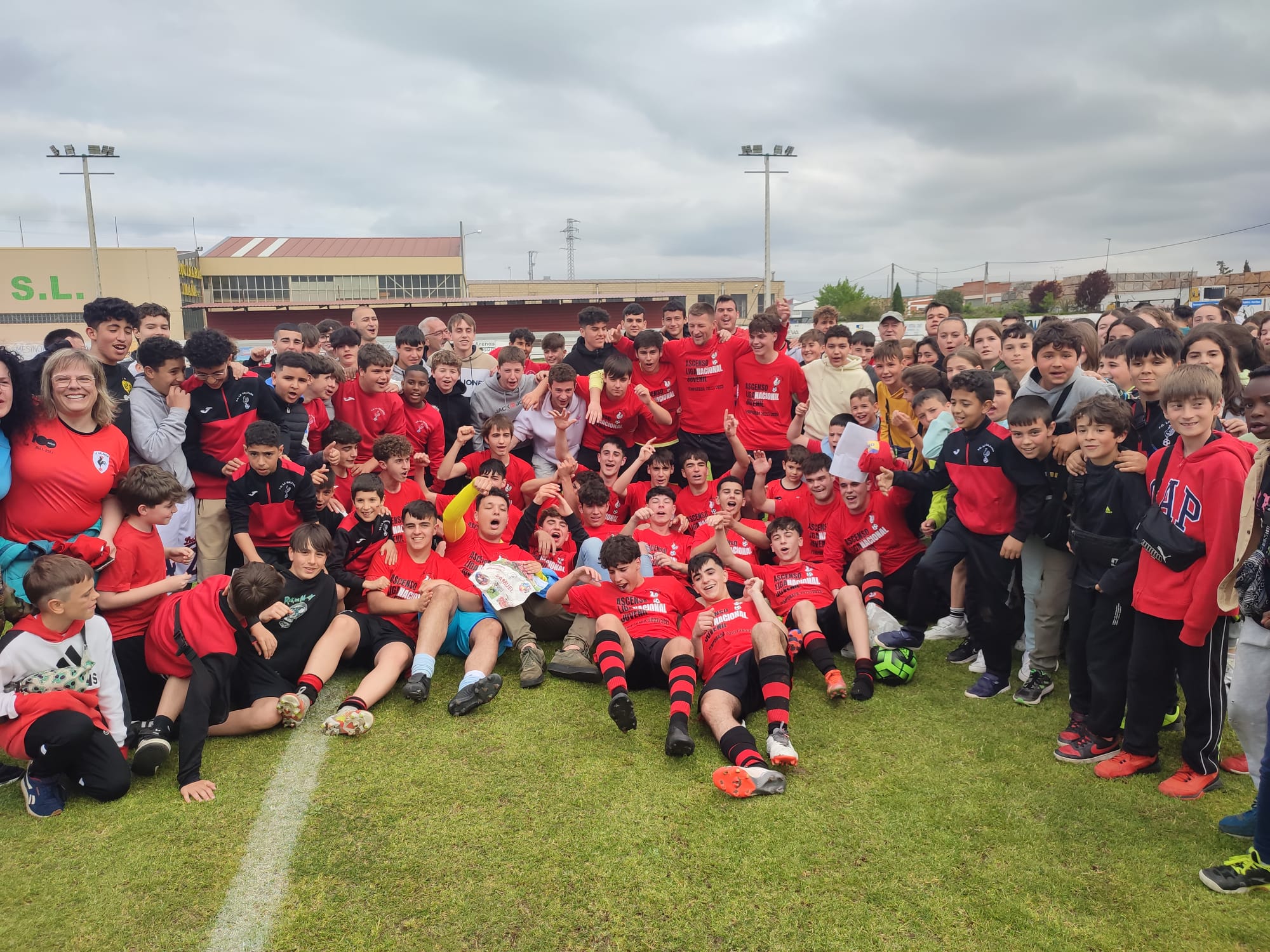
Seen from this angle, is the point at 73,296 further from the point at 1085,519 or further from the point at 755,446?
the point at 1085,519

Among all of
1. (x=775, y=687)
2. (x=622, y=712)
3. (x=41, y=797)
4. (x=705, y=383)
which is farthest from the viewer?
(x=705, y=383)

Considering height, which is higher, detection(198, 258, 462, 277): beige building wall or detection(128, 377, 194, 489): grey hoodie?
detection(198, 258, 462, 277): beige building wall

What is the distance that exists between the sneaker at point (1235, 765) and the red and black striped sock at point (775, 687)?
2062 mm

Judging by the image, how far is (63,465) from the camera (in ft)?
13.5

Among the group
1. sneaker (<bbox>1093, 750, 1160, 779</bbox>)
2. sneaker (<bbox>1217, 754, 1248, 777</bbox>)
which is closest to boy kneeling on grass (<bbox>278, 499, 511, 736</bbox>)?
sneaker (<bbox>1093, 750, 1160, 779</bbox>)

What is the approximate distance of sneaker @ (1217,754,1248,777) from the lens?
3741 mm

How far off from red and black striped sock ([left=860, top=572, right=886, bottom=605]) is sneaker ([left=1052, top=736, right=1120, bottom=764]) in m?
1.61

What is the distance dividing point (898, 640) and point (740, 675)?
55.8 inches

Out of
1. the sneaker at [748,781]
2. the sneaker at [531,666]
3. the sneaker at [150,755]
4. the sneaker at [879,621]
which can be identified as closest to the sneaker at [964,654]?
the sneaker at [879,621]

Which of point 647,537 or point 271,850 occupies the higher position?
point 647,537

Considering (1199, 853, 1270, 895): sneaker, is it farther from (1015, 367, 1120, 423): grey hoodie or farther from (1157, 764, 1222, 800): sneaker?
(1015, 367, 1120, 423): grey hoodie

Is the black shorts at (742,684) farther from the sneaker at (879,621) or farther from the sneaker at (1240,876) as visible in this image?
the sneaker at (1240,876)

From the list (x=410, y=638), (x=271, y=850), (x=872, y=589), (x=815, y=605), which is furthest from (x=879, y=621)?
(x=271, y=850)

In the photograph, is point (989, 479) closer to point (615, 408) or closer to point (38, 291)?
point (615, 408)
